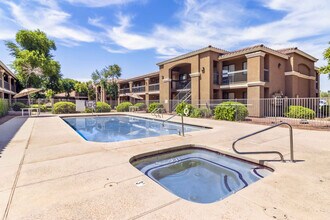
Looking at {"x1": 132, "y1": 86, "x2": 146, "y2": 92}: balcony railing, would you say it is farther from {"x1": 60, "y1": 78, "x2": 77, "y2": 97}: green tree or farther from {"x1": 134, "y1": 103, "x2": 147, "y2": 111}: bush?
{"x1": 60, "y1": 78, "x2": 77, "y2": 97}: green tree

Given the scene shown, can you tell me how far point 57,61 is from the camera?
37.7 metres

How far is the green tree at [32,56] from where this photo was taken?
1225 inches

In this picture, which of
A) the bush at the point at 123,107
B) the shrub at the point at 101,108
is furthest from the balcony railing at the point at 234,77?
the shrub at the point at 101,108

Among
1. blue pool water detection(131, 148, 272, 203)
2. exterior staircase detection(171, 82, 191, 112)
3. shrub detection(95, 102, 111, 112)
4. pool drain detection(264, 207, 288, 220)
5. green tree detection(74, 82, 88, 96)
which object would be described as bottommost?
blue pool water detection(131, 148, 272, 203)

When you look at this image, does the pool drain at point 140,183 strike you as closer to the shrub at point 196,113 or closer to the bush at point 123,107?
the shrub at point 196,113

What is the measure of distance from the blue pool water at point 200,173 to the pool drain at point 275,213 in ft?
3.42

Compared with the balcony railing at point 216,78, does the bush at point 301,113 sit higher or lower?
lower

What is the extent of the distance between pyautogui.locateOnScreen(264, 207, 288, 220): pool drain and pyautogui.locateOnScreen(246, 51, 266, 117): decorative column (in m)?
15.9

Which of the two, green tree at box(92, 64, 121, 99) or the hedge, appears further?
green tree at box(92, 64, 121, 99)

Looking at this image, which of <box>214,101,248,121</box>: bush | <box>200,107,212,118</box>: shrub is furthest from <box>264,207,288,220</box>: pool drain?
<box>200,107,212,118</box>: shrub

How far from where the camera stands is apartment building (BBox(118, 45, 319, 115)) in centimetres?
1761

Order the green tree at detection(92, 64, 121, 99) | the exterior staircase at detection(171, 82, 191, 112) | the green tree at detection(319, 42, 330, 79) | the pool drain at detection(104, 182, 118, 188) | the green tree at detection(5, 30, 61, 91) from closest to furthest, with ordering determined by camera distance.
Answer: the pool drain at detection(104, 182, 118, 188)
the green tree at detection(319, 42, 330, 79)
the exterior staircase at detection(171, 82, 191, 112)
the green tree at detection(5, 30, 61, 91)
the green tree at detection(92, 64, 121, 99)

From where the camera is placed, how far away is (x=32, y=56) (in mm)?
31672

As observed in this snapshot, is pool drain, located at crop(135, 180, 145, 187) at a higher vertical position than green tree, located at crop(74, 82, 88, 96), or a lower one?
lower
